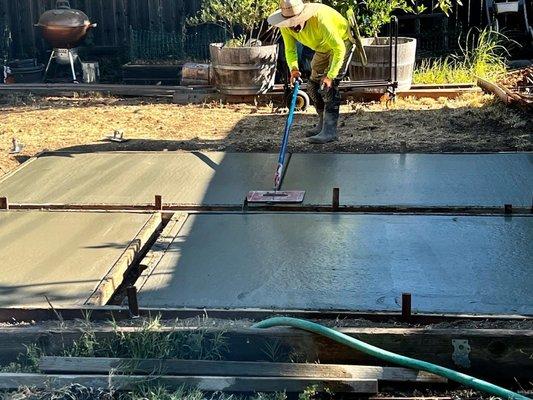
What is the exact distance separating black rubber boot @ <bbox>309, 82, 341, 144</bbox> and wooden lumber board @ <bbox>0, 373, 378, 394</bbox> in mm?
4355

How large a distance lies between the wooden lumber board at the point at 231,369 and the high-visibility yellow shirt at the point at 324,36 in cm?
384

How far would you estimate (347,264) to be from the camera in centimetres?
428

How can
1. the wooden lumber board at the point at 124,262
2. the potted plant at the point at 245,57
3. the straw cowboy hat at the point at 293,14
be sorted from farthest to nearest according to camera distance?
the potted plant at the point at 245,57
the straw cowboy hat at the point at 293,14
the wooden lumber board at the point at 124,262

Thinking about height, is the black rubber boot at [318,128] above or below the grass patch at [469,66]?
below

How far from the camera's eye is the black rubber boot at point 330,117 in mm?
7016

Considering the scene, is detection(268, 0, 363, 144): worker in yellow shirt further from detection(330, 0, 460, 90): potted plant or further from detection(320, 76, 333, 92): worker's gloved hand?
detection(330, 0, 460, 90): potted plant

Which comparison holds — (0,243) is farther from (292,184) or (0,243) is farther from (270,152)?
(270,152)

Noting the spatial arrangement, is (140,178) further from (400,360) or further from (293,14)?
(400,360)

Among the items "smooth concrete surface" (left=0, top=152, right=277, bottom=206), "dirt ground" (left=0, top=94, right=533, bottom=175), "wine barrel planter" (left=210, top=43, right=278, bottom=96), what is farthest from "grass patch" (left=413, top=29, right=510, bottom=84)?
"smooth concrete surface" (left=0, top=152, right=277, bottom=206)

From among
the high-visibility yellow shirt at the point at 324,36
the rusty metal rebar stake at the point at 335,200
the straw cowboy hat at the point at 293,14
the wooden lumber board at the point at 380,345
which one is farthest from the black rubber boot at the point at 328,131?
the wooden lumber board at the point at 380,345

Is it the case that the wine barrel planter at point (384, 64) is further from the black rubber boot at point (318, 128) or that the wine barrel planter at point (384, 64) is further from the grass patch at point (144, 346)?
the grass patch at point (144, 346)

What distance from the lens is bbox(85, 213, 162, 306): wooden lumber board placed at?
3966 mm

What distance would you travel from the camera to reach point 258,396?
294 centimetres

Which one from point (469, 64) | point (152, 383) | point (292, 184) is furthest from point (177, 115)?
point (152, 383)
